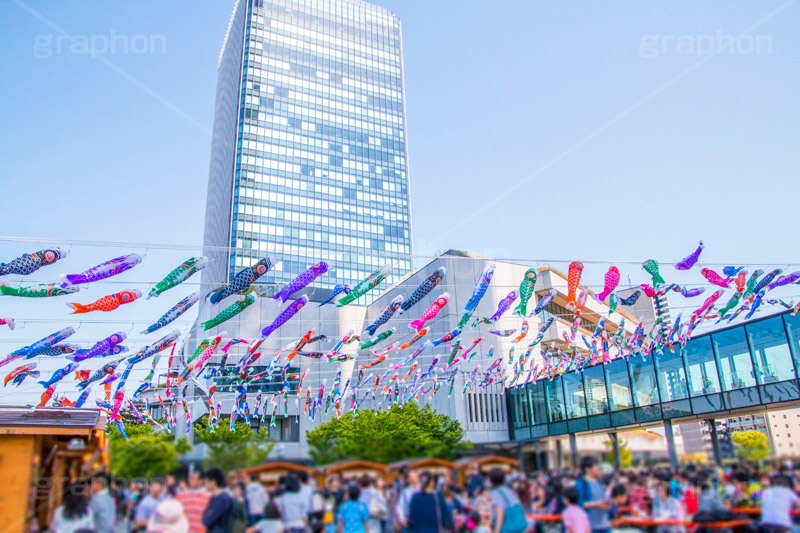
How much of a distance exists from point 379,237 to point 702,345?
7273 centimetres

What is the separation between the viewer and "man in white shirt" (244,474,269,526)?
27.1 ft

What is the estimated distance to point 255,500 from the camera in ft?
27.6

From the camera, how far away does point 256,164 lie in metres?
87.4

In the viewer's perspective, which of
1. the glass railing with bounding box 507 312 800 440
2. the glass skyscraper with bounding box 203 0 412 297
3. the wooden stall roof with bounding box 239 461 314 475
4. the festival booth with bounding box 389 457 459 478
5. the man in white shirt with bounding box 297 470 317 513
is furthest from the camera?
the glass skyscraper with bounding box 203 0 412 297

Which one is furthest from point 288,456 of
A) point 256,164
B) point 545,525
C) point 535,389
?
point 256,164

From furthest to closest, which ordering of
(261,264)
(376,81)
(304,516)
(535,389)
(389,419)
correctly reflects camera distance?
1. (376,81)
2. (535,389)
3. (389,419)
4. (261,264)
5. (304,516)

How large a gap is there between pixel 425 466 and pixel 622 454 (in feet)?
10.1

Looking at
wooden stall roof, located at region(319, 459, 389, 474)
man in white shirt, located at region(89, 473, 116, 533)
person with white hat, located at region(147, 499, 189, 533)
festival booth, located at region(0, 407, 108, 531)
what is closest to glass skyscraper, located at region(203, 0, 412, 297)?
festival booth, located at region(0, 407, 108, 531)

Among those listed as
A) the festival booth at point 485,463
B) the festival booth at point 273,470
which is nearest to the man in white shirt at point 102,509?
the festival booth at point 273,470

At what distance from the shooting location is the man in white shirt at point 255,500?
8.26 m

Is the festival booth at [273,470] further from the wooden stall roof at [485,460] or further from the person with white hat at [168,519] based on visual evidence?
the wooden stall roof at [485,460]

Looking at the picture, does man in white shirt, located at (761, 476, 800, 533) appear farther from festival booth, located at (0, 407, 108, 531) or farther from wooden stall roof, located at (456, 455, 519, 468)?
festival booth, located at (0, 407, 108, 531)

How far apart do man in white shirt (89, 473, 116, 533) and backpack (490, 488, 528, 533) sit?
16.8 ft

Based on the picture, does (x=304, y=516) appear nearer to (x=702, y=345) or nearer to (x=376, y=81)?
(x=702, y=345)
